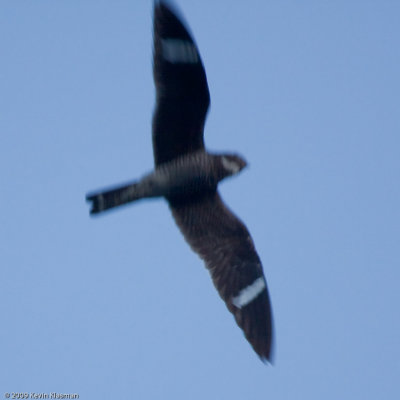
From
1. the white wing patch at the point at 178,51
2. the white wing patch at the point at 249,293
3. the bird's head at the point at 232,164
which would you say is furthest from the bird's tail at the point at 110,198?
the white wing patch at the point at 249,293

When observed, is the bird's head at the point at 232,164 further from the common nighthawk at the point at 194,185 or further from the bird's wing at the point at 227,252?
the bird's wing at the point at 227,252

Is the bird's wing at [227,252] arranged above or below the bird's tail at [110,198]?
below

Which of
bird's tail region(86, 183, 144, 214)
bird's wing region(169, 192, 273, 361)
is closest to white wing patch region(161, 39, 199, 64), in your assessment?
bird's tail region(86, 183, 144, 214)

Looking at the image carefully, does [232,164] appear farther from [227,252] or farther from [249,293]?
[249,293]

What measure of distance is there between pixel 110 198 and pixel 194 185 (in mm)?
896

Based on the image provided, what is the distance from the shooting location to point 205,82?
7.82 metres

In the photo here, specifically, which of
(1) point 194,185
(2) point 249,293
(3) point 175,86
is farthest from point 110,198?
(2) point 249,293

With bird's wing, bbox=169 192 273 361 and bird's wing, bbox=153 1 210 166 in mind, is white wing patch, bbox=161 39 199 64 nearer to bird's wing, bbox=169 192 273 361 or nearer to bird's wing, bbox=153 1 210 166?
bird's wing, bbox=153 1 210 166

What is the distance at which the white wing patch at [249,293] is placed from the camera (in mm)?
8703

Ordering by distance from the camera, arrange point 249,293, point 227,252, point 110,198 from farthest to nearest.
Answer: point 249,293 < point 227,252 < point 110,198

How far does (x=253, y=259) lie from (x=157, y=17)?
108 inches

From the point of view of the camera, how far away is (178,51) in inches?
303

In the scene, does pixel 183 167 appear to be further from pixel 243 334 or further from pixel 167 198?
pixel 243 334

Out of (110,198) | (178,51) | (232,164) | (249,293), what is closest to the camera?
(178,51)
